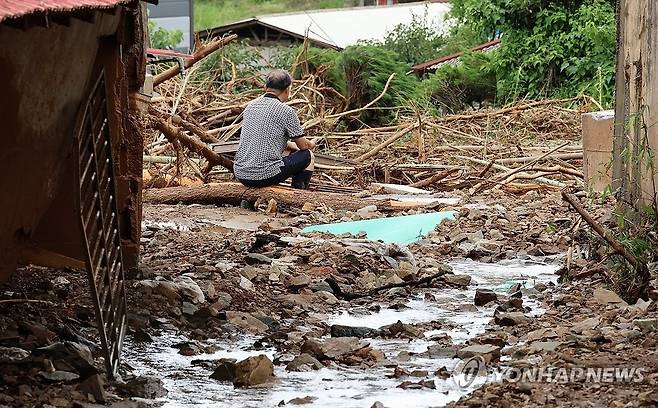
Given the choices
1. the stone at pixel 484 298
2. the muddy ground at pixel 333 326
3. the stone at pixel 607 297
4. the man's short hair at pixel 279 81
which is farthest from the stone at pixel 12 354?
the man's short hair at pixel 279 81

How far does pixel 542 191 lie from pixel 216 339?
7.09 meters

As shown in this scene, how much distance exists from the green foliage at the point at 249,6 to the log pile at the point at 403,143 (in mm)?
30910

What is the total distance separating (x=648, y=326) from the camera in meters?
4.43

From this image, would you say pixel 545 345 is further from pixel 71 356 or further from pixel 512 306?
pixel 71 356

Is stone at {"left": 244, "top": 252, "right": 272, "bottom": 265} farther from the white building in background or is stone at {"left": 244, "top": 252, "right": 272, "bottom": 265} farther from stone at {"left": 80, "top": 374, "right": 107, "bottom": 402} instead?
the white building in background

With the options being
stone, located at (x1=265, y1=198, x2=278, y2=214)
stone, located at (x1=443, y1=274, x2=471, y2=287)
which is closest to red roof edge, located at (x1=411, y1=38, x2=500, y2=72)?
stone, located at (x1=265, y1=198, x2=278, y2=214)

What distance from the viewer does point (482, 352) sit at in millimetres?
4566

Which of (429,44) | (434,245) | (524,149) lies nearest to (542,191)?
(524,149)

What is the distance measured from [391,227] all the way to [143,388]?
528 cm

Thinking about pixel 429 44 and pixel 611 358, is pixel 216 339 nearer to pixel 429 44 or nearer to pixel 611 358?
pixel 611 358

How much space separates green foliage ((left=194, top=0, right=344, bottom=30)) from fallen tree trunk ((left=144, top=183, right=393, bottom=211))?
114 feet

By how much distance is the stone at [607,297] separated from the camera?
5.35 meters

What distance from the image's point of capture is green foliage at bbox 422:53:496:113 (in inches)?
915

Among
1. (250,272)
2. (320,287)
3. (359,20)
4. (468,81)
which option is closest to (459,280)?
(320,287)
